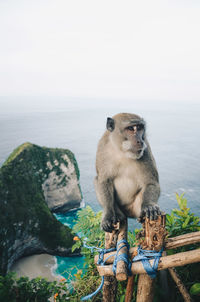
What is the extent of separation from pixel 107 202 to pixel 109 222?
347 millimetres

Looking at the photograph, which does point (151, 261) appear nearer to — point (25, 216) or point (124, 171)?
point (124, 171)

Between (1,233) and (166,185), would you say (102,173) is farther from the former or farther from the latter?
(166,185)

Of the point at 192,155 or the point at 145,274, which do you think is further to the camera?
the point at 192,155

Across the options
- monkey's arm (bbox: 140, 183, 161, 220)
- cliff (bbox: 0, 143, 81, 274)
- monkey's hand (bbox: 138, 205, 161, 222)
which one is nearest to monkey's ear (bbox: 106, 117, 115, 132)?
monkey's arm (bbox: 140, 183, 161, 220)

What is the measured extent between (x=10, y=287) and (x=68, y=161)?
124 ft

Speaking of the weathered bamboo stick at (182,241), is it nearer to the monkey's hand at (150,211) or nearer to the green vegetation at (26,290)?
the monkey's hand at (150,211)

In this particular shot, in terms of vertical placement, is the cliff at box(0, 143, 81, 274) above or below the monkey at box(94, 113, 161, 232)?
below

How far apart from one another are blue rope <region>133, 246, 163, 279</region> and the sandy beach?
92.5 ft

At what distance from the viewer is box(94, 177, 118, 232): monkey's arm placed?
3918 mm

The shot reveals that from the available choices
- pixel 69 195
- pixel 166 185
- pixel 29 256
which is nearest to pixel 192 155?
pixel 166 185

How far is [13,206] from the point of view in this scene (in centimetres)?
2711

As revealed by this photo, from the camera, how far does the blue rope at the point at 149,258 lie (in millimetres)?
2759

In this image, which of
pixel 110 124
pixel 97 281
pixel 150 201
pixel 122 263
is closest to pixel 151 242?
pixel 122 263

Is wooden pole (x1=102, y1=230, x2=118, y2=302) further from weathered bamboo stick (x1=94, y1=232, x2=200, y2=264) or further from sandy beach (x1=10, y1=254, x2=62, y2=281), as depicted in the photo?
sandy beach (x1=10, y1=254, x2=62, y2=281)
